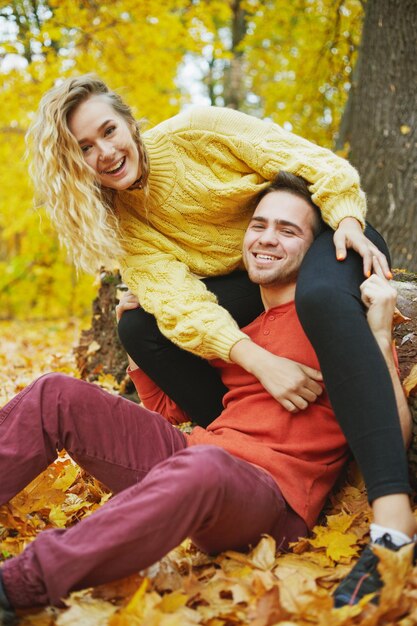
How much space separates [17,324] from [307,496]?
9.63 meters


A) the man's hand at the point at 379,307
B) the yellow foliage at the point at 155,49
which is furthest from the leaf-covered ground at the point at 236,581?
the yellow foliage at the point at 155,49

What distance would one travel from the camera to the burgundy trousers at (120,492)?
1583mm

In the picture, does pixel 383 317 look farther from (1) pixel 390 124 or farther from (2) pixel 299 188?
(1) pixel 390 124

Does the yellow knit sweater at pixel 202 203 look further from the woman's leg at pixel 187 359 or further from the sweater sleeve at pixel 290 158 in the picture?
the woman's leg at pixel 187 359

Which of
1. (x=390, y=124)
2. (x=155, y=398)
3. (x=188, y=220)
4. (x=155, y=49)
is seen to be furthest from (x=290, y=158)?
(x=155, y=49)

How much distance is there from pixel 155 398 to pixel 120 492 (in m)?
0.95

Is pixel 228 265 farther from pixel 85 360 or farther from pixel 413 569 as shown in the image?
pixel 85 360

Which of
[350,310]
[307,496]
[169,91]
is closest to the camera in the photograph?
[350,310]

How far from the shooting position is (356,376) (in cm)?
176

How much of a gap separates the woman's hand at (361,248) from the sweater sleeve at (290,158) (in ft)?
0.35

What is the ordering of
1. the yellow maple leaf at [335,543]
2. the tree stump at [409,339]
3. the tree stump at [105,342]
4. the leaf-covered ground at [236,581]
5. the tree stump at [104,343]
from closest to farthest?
the leaf-covered ground at [236,581], the yellow maple leaf at [335,543], the tree stump at [409,339], the tree stump at [105,342], the tree stump at [104,343]

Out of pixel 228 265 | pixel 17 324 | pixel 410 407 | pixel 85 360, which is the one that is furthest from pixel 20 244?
pixel 410 407

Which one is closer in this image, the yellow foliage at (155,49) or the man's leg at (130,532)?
the man's leg at (130,532)

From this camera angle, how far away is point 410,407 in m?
2.16
